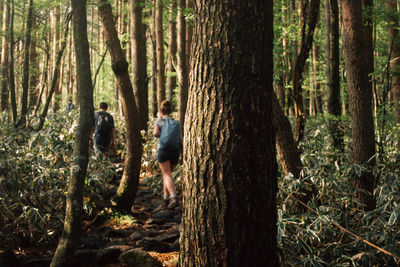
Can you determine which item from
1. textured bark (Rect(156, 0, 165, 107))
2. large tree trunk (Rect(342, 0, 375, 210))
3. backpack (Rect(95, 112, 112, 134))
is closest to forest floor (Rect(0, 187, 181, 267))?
backpack (Rect(95, 112, 112, 134))

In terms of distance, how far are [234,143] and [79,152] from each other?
7.41 feet

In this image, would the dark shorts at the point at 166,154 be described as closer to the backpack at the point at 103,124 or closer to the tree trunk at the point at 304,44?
the tree trunk at the point at 304,44

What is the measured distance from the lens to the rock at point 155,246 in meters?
4.43

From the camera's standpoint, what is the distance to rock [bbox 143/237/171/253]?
4.43 meters

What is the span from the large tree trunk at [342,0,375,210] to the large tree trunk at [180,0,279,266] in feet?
10.8

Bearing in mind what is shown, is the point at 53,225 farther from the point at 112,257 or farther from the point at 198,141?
the point at 198,141

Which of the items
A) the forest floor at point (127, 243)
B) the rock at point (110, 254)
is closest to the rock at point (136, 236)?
the forest floor at point (127, 243)

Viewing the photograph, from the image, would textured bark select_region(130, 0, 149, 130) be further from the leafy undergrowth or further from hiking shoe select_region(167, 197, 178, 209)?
hiking shoe select_region(167, 197, 178, 209)

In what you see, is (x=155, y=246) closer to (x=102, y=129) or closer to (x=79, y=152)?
(x=79, y=152)

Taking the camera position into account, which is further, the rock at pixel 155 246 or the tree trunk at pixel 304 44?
the tree trunk at pixel 304 44

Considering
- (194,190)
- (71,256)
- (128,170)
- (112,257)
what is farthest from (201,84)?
(128,170)

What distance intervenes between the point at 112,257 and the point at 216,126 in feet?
9.49

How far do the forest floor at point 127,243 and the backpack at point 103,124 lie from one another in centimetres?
260

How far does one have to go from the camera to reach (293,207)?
444 cm
